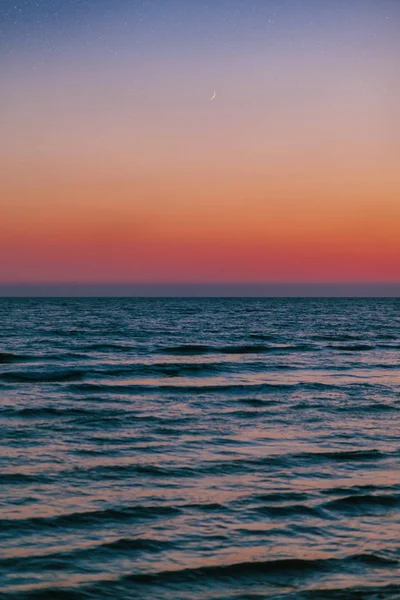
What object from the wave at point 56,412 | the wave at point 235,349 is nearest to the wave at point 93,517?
the wave at point 56,412

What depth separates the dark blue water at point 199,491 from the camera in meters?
7.33

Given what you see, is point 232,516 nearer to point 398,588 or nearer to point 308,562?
point 308,562

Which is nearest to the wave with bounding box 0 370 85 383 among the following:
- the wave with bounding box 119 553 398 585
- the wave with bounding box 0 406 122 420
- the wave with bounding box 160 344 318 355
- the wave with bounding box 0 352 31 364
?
the wave with bounding box 0 352 31 364

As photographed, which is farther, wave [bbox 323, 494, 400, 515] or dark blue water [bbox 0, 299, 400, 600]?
wave [bbox 323, 494, 400, 515]

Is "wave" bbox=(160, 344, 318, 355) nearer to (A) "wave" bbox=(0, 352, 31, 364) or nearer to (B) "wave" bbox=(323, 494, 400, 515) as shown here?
(A) "wave" bbox=(0, 352, 31, 364)

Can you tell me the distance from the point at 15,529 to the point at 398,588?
465cm

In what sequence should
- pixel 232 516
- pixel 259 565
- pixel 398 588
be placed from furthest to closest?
1. pixel 232 516
2. pixel 259 565
3. pixel 398 588

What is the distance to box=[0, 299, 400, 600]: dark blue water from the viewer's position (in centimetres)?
733

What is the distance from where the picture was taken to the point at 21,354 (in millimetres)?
36625

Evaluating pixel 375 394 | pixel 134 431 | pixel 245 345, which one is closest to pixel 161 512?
pixel 134 431

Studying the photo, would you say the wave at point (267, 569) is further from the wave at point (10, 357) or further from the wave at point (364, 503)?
the wave at point (10, 357)

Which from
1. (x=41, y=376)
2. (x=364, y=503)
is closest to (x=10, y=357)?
(x=41, y=376)

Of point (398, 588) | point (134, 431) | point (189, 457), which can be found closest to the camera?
point (398, 588)

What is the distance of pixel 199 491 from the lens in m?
10.5
